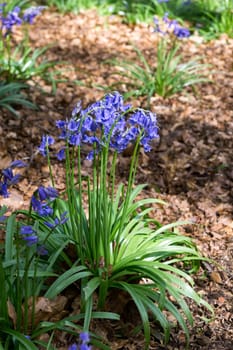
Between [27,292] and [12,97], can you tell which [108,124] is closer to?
[27,292]

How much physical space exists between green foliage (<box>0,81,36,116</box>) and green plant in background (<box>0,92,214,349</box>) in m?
1.89

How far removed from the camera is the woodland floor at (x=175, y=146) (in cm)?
325

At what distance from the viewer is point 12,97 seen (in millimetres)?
4961

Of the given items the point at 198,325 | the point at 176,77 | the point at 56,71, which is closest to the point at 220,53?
the point at 176,77

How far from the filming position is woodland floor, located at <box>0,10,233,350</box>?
325cm

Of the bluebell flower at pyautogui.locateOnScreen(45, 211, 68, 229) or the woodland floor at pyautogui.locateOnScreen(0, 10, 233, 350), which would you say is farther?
the woodland floor at pyautogui.locateOnScreen(0, 10, 233, 350)

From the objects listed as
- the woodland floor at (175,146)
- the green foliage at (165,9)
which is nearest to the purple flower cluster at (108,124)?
the woodland floor at (175,146)

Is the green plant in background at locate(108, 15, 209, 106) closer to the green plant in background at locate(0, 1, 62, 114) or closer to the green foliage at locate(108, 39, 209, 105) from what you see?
the green foliage at locate(108, 39, 209, 105)

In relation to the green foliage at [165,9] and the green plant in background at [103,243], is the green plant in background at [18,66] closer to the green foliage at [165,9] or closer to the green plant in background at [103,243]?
the green foliage at [165,9]

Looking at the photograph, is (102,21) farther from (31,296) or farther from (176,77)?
(31,296)

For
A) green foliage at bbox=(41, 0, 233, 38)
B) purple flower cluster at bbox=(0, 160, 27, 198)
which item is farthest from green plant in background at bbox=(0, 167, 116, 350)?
green foliage at bbox=(41, 0, 233, 38)

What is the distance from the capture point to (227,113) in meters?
5.11

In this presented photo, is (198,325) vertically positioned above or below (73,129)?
below

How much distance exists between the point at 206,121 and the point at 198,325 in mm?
2326
